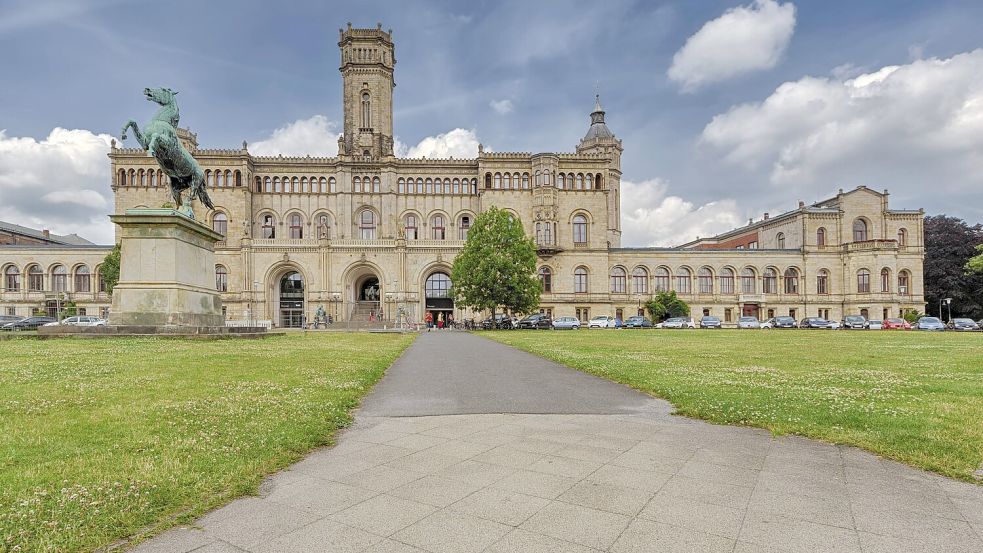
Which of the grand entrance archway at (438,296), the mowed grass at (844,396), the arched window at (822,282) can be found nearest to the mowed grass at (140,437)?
the mowed grass at (844,396)

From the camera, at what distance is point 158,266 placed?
2153cm

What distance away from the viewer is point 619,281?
222 ft

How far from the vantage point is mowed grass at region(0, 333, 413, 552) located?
4.08m

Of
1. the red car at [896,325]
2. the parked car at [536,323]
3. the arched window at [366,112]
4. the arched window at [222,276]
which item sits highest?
the arched window at [366,112]

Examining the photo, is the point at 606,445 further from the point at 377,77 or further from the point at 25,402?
the point at 377,77

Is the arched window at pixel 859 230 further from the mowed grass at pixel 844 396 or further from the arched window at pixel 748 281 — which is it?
the mowed grass at pixel 844 396

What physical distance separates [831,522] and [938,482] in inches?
78.4

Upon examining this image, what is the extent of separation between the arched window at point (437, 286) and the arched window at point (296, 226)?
17.5 meters

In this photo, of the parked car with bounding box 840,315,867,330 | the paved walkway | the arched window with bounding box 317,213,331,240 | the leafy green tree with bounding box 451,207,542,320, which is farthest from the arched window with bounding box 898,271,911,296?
the paved walkway

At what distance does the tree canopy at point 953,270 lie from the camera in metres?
67.9

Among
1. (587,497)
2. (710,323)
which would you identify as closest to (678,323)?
(710,323)

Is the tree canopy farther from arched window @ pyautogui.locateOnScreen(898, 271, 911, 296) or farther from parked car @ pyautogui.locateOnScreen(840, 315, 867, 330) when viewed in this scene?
parked car @ pyautogui.locateOnScreen(840, 315, 867, 330)

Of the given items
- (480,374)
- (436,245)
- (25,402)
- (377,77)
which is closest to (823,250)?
(436,245)

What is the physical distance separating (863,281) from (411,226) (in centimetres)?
5790
